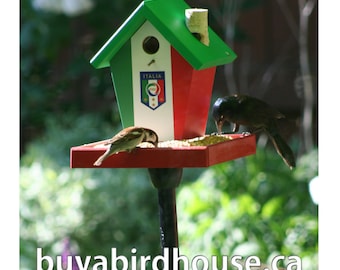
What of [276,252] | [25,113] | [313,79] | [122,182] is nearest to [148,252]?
[122,182]

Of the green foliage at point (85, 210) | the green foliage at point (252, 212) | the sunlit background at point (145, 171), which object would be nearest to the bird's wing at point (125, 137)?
the sunlit background at point (145, 171)

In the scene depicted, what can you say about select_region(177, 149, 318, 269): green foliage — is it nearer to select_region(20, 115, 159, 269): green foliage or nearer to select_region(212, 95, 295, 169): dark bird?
select_region(20, 115, 159, 269): green foliage

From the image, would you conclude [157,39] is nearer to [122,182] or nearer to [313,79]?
[122,182]

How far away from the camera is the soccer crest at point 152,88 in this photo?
2.02m

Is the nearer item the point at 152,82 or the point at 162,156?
the point at 162,156

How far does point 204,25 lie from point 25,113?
2519mm

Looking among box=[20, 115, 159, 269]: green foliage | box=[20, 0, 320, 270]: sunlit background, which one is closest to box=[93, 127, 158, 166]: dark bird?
box=[20, 0, 320, 270]: sunlit background

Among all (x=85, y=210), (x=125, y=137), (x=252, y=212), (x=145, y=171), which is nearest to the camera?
(x=125, y=137)

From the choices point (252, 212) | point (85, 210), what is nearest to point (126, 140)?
point (252, 212)

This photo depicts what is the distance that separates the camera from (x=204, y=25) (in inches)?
78.6

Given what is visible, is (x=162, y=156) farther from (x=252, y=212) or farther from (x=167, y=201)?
(x=252, y=212)

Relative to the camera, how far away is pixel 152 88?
2027 millimetres

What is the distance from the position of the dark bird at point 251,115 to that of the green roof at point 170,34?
0.09 metres

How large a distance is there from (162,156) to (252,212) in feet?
4.28
